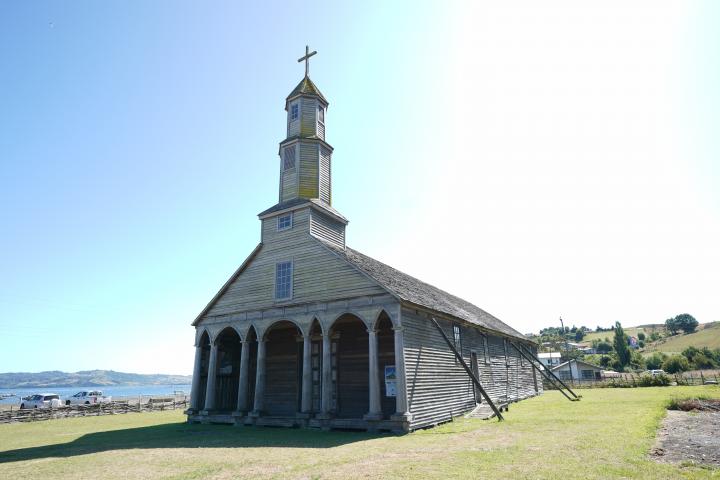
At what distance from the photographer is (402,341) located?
56.6 feet

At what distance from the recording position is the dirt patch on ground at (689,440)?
30.1 feet

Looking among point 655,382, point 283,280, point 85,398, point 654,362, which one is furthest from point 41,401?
point 654,362

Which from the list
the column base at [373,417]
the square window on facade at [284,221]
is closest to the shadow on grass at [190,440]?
→ the column base at [373,417]

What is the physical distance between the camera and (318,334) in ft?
72.7

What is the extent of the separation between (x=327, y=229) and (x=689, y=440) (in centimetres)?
1671

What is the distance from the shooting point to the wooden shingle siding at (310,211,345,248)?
22047 millimetres

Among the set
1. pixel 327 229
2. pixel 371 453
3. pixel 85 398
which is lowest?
pixel 371 453

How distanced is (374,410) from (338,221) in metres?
10.6

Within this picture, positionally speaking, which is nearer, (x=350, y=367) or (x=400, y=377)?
(x=400, y=377)

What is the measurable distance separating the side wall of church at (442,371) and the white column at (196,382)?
1272cm

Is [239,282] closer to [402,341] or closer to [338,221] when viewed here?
[338,221]

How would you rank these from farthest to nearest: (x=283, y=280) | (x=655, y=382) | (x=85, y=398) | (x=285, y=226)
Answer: (x=85, y=398)
(x=655, y=382)
(x=285, y=226)
(x=283, y=280)

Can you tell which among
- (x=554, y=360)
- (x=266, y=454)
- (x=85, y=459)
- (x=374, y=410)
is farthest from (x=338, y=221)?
(x=554, y=360)

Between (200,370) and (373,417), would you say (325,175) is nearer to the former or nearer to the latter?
(200,370)
